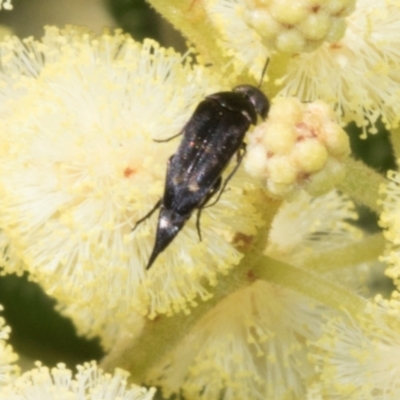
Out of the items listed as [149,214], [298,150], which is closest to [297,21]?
[298,150]

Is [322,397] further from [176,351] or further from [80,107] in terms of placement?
[80,107]

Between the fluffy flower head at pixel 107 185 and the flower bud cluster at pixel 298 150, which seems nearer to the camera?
the flower bud cluster at pixel 298 150

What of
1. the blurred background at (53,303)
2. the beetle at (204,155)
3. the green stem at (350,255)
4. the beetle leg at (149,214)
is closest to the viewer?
the beetle at (204,155)

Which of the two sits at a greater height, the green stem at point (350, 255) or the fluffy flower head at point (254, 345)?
the green stem at point (350, 255)

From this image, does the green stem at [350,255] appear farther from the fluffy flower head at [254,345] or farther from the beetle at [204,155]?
the beetle at [204,155]

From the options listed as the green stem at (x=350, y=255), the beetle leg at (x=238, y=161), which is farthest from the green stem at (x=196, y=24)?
the green stem at (x=350, y=255)

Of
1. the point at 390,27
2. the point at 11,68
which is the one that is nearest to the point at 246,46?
the point at 390,27
